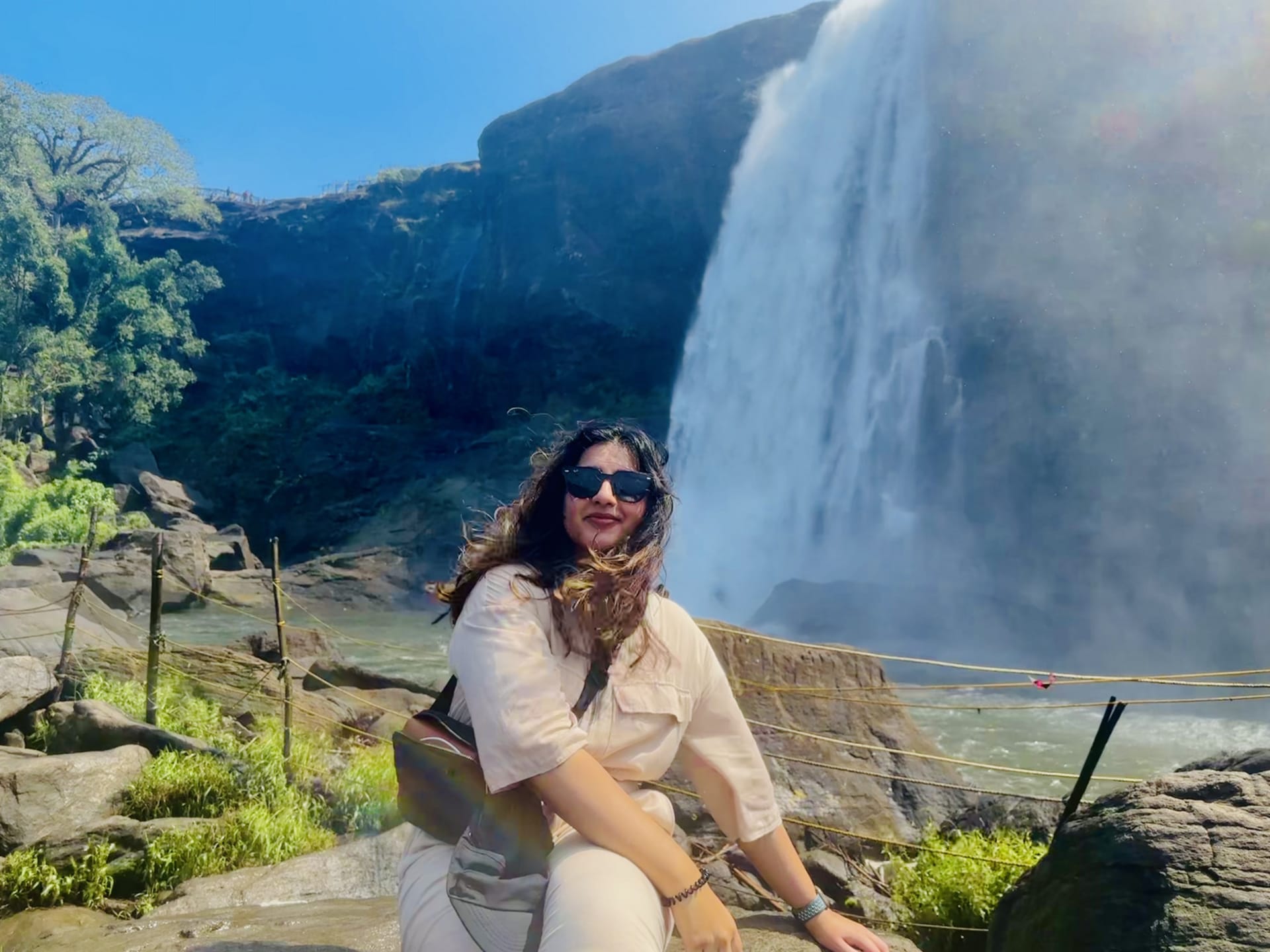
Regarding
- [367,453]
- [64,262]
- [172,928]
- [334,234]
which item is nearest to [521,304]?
[367,453]

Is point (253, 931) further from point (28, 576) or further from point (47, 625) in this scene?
point (28, 576)

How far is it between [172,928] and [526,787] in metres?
2.45

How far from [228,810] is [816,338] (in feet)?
67.5

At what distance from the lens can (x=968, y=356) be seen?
19750 millimetres

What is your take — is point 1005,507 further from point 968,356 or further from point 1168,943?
point 1168,943

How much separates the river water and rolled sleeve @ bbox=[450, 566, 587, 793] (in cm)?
450

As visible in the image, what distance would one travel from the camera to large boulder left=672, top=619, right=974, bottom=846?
15.4ft

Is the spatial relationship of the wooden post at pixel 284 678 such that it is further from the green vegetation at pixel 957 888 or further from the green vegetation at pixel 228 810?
the green vegetation at pixel 957 888

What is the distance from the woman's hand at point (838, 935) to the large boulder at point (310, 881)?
2.69m

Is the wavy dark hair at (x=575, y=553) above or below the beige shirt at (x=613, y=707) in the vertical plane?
above

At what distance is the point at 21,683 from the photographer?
17.9ft

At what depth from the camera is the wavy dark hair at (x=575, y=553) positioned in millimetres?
1650

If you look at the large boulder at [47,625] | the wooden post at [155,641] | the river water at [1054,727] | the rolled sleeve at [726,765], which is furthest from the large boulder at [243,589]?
the rolled sleeve at [726,765]

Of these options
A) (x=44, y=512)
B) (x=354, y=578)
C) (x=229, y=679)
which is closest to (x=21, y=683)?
(x=229, y=679)
